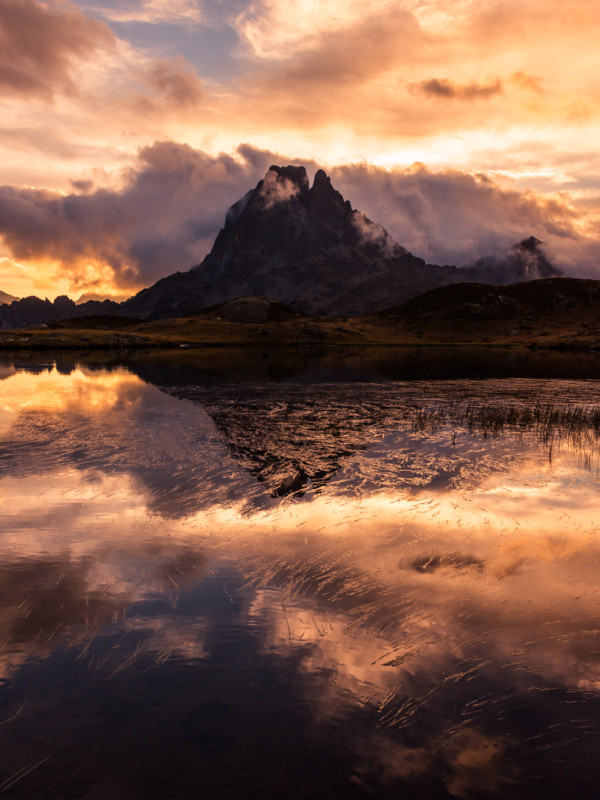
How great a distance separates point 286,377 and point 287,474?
42183 mm

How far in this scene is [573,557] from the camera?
13328 millimetres

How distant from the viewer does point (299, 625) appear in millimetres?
10094

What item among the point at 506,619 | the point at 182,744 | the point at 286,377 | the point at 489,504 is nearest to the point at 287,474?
the point at 489,504

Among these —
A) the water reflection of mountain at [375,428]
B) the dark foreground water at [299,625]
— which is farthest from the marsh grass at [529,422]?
the dark foreground water at [299,625]

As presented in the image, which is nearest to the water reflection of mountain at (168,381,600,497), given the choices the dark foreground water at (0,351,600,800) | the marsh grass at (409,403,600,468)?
the marsh grass at (409,403,600,468)

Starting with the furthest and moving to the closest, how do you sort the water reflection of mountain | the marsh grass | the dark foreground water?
the marsh grass < the water reflection of mountain < the dark foreground water

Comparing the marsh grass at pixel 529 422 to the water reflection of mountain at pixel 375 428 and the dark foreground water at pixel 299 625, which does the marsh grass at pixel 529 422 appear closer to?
the water reflection of mountain at pixel 375 428

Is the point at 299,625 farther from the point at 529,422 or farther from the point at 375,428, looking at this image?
the point at 529,422

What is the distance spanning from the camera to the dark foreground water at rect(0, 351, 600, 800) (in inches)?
270

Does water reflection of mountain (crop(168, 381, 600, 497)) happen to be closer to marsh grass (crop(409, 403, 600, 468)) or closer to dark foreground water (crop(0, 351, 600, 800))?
marsh grass (crop(409, 403, 600, 468))

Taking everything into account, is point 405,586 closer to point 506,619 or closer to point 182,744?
point 506,619

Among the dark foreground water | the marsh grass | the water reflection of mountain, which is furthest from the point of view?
the marsh grass

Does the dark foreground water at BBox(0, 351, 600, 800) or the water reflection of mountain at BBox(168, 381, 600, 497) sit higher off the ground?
the water reflection of mountain at BBox(168, 381, 600, 497)

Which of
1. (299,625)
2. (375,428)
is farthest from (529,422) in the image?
(299,625)
